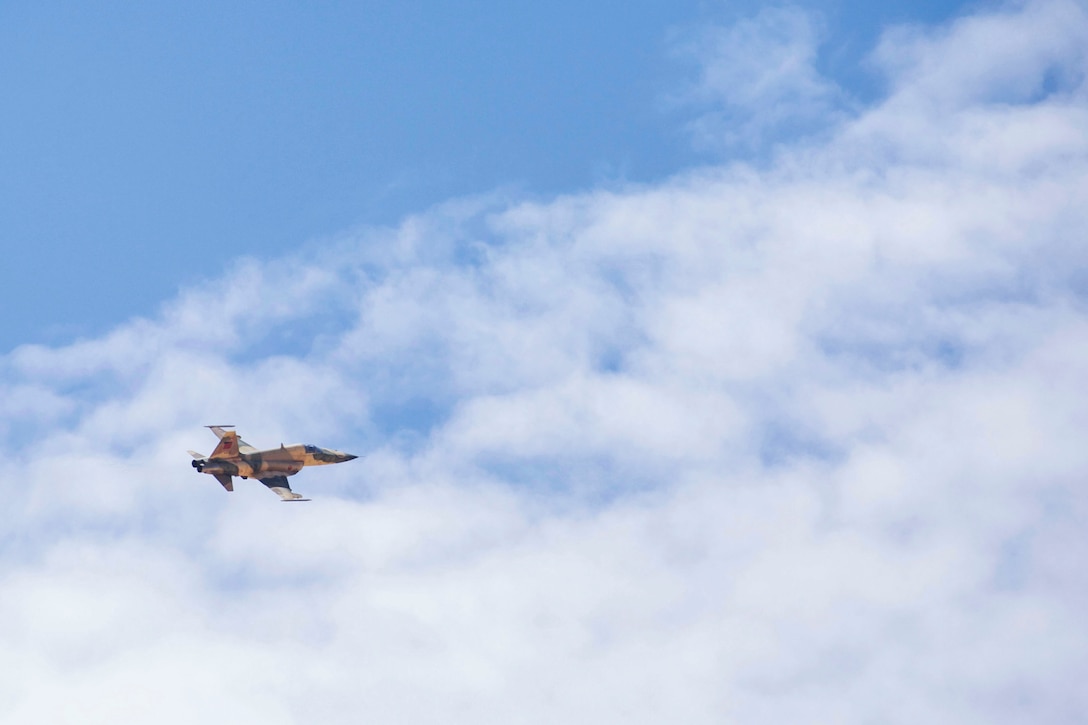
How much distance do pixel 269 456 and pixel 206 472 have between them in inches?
367

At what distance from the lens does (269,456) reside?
200m

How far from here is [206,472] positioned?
7790 inches
